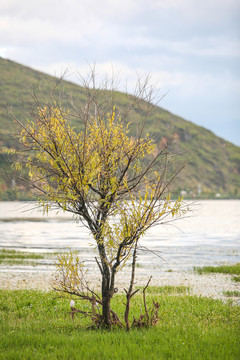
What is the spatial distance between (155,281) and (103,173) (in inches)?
627

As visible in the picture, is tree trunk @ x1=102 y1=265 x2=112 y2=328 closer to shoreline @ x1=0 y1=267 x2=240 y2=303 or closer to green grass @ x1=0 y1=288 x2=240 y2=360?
green grass @ x1=0 y1=288 x2=240 y2=360

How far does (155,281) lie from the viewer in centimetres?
2725

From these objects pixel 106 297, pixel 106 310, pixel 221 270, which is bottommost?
pixel 221 270

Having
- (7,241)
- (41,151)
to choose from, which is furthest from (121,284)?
(7,241)

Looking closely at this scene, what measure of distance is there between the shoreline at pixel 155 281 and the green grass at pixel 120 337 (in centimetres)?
626

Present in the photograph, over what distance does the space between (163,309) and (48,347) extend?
21.0 ft

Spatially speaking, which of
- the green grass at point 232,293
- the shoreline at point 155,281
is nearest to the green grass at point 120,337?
the green grass at point 232,293

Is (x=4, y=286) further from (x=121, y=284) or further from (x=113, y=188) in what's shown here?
(x=113, y=188)

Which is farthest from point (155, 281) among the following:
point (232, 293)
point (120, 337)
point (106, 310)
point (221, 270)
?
point (120, 337)

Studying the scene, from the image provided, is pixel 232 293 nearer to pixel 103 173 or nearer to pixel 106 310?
pixel 106 310

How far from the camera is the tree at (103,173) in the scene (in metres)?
12.4

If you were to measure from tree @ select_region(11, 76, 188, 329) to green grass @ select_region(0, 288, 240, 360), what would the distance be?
3.59 ft

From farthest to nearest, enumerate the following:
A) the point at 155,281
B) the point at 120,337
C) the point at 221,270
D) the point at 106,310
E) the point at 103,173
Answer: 1. the point at 221,270
2. the point at 155,281
3. the point at 106,310
4. the point at 103,173
5. the point at 120,337

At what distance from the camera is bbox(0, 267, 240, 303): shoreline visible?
2367 centimetres
